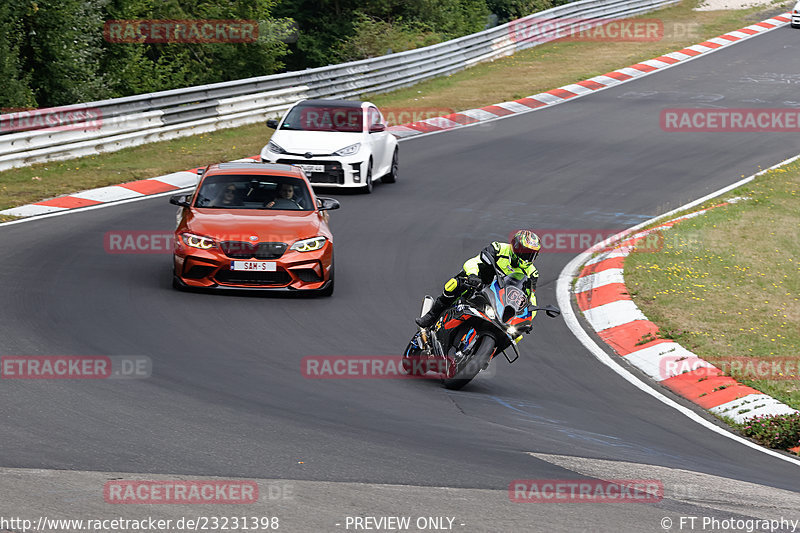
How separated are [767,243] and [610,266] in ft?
10.1

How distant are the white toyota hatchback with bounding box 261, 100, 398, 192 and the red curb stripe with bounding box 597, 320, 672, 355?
24.3ft

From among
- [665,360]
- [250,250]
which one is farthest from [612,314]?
[250,250]

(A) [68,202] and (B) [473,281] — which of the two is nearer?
(B) [473,281]

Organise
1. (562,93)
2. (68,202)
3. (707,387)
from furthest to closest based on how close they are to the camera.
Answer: (562,93) < (68,202) < (707,387)

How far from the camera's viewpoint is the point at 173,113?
2375 cm

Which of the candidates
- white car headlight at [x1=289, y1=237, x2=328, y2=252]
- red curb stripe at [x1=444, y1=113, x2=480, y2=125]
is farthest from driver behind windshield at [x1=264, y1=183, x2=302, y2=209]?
red curb stripe at [x1=444, y1=113, x2=480, y2=125]

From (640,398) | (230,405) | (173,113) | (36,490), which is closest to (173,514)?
(36,490)

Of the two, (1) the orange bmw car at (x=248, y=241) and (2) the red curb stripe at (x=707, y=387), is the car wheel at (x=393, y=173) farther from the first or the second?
(2) the red curb stripe at (x=707, y=387)

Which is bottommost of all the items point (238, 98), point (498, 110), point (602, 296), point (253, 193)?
point (498, 110)

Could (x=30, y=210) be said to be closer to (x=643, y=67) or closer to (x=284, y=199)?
(x=284, y=199)

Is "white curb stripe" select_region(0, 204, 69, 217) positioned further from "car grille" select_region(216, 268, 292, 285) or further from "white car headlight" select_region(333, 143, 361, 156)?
"car grille" select_region(216, 268, 292, 285)

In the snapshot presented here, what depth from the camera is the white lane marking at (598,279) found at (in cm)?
1495

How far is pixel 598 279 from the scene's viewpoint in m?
15.2

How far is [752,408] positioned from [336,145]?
34.6 ft
